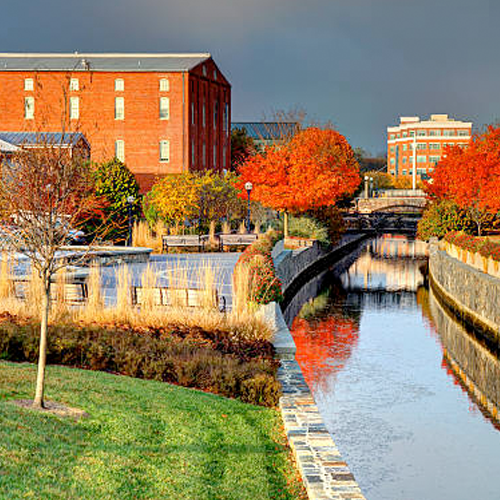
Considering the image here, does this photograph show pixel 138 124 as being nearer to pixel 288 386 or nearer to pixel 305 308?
pixel 305 308

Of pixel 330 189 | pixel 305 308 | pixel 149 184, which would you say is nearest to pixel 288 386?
pixel 305 308

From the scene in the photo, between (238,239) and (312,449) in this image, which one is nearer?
(312,449)

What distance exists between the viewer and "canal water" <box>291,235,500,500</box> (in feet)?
38.1

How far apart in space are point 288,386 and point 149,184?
47.7m

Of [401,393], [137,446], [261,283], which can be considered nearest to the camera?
[137,446]

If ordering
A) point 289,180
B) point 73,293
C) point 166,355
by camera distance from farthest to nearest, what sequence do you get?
point 289,180, point 73,293, point 166,355

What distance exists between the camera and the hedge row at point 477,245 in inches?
943

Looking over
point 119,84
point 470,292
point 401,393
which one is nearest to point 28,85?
point 119,84

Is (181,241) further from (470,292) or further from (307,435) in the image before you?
(307,435)

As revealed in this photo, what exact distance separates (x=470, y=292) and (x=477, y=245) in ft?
8.31

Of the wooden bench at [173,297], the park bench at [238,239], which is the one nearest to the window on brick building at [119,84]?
the park bench at [238,239]

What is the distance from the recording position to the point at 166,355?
12516 millimetres

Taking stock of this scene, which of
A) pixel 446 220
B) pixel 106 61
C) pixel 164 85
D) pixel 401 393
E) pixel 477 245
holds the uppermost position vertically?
pixel 106 61

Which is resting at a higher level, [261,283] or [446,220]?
[446,220]
